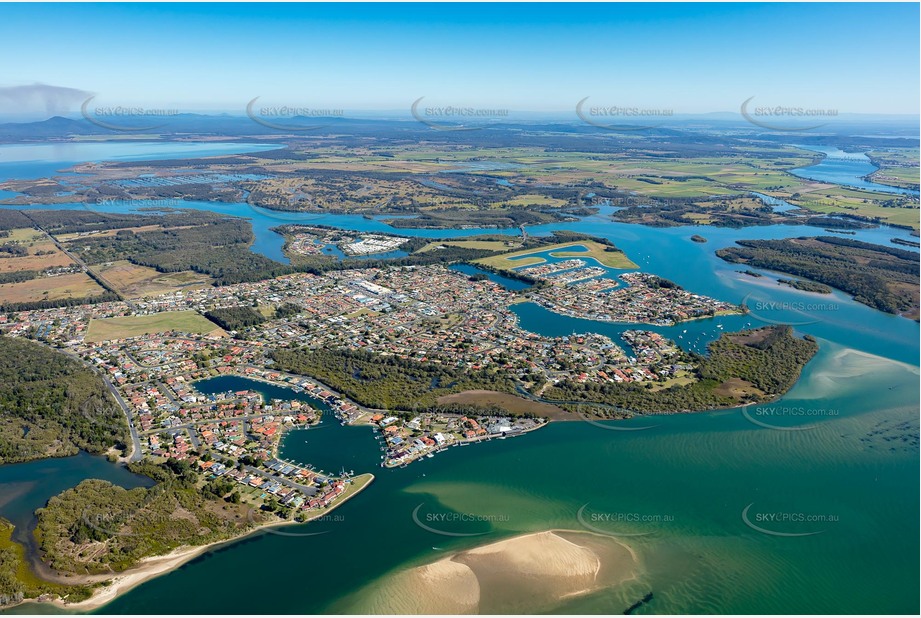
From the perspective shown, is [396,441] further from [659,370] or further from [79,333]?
[79,333]

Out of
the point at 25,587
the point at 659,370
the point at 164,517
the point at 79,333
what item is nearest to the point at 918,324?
the point at 659,370

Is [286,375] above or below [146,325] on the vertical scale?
below

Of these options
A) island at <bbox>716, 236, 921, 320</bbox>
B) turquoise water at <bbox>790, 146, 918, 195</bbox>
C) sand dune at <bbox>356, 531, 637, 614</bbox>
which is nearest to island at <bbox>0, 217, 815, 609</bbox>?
sand dune at <bbox>356, 531, 637, 614</bbox>

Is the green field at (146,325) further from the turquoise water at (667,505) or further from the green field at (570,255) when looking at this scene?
the green field at (570,255)

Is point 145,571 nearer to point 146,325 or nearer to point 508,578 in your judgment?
point 508,578

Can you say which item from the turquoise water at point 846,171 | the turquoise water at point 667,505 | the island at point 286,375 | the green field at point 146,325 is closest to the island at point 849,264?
the island at point 286,375

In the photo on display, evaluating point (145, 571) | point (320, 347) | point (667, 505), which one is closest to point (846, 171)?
point (320, 347)
